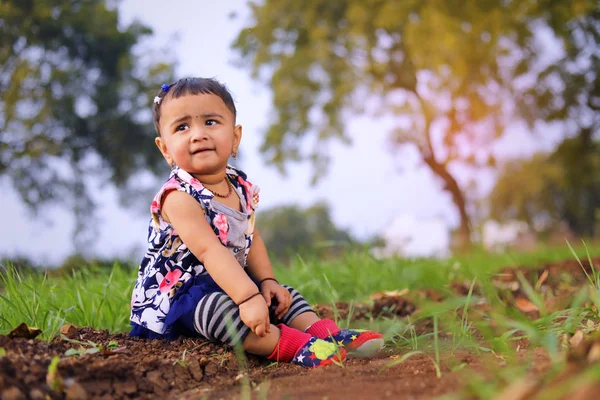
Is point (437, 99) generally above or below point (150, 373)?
above

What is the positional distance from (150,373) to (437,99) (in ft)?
42.9

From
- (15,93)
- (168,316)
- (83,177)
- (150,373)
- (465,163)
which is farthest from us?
(465,163)

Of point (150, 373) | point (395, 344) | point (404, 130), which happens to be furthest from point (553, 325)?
point (404, 130)

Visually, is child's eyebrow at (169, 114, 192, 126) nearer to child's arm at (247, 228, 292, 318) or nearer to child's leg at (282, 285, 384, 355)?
child's arm at (247, 228, 292, 318)

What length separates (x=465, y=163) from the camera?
1393cm

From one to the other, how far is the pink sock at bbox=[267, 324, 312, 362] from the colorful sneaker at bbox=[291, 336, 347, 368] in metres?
0.03

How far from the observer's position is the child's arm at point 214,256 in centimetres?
222

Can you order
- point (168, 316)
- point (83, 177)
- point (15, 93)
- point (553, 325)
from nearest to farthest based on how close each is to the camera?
1. point (553, 325)
2. point (168, 316)
3. point (15, 93)
4. point (83, 177)

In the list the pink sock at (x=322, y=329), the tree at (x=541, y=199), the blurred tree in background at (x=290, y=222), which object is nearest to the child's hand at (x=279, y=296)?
the pink sock at (x=322, y=329)

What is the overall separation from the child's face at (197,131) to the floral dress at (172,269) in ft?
0.28

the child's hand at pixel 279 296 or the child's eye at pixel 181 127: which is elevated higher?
the child's eye at pixel 181 127

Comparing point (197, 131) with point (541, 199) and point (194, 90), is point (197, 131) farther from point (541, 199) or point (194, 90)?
point (541, 199)

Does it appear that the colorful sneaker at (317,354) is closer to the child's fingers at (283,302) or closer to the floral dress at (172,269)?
the child's fingers at (283,302)

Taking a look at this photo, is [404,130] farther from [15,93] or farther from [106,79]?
[15,93]
